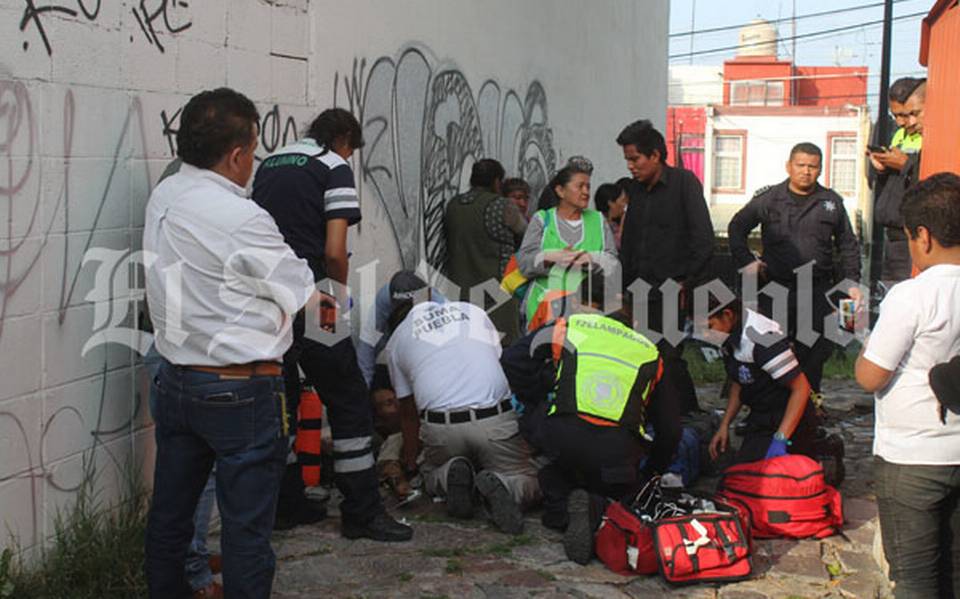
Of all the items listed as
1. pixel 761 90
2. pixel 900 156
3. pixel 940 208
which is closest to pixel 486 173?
pixel 900 156

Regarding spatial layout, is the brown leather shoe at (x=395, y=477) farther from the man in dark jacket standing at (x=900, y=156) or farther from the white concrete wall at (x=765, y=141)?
the white concrete wall at (x=765, y=141)

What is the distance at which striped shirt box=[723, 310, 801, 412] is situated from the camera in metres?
5.66

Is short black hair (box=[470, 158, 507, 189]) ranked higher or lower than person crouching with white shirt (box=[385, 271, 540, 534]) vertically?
higher

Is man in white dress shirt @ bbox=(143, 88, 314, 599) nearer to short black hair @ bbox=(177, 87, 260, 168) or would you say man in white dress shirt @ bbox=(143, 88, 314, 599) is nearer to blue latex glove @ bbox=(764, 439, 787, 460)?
short black hair @ bbox=(177, 87, 260, 168)

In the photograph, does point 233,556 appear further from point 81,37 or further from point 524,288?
point 524,288

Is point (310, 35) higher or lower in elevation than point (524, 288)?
higher

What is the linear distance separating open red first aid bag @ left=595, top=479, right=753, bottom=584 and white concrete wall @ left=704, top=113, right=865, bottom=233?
3281 cm

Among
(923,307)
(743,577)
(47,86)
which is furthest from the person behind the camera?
(743,577)

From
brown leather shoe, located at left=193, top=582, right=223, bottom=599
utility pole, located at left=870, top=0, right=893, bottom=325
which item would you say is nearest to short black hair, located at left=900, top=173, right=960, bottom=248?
brown leather shoe, located at left=193, top=582, right=223, bottom=599

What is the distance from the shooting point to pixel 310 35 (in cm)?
621

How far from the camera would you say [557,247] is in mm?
7031

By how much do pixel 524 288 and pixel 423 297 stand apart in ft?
3.85

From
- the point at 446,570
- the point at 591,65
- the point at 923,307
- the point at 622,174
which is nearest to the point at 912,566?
the point at 923,307

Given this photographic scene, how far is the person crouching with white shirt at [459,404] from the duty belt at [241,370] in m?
1.84
